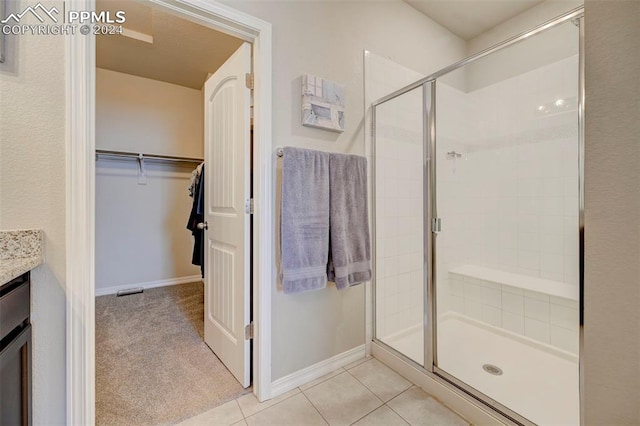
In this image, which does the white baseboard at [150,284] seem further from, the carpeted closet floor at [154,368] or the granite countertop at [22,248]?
the granite countertop at [22,248]

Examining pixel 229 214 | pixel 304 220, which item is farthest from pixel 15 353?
pixel 304 220

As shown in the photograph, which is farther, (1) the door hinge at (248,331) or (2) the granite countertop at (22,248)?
(1) the door hinge at (248,331)

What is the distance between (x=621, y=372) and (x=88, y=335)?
1.65 metres

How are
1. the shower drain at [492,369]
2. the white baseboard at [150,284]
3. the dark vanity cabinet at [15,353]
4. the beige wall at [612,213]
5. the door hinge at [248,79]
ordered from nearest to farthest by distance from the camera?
the beige wall at [612,213]
the dark vanity cabinet at [15,353]
the door hinge at [248,79]
the shower drain at [492,369]
the white baseboard at [150,284]

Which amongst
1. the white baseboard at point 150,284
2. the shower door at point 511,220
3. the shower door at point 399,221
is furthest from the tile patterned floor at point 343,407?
the white baseboard at point 150,284

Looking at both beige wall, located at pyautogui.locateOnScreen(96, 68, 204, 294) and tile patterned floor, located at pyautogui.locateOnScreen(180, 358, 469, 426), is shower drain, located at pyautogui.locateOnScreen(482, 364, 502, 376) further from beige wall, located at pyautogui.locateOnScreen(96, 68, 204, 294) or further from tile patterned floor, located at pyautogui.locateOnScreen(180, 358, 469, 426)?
beige wall, located at pyautogui.locateOnScreen(96, 68, 204, 294)

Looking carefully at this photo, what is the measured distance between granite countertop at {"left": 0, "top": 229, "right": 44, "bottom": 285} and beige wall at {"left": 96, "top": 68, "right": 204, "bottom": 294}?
2.53 m

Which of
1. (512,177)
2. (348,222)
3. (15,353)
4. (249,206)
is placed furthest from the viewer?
(512,177)

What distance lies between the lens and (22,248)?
93 cm

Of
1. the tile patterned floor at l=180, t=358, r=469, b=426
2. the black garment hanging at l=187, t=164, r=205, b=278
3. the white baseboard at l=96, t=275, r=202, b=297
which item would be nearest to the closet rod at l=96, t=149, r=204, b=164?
the black garment hanging at l=187, t=164, r=205, b=278

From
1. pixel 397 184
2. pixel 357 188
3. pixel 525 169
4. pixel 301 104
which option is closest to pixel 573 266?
pixel 525 169

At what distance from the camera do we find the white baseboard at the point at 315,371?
1.53 meters

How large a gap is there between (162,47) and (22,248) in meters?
2.49

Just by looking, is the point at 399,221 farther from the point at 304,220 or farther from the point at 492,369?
the point at 492,369
